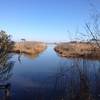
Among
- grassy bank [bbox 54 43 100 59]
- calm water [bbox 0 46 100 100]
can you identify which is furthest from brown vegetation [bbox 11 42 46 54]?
calm water [bbox 0 46 100 100]

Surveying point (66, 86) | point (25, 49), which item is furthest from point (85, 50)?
point (25, 49)

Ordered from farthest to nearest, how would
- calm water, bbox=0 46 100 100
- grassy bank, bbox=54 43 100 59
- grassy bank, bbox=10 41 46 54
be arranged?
grassy bank, bbox=10 41 46 54 → calm water, bbox=0 46 100 100 → grassy bank, bbox=54 43 100 59

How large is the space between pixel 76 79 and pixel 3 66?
4070 mm

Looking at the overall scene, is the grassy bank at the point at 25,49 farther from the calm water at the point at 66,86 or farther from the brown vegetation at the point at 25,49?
the calm water at the point at 66,86

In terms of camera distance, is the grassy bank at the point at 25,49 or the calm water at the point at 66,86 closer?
the calm water at the point at 66,86

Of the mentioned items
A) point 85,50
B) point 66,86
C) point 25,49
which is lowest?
point 66,86

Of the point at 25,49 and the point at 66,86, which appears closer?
the point at 66,86

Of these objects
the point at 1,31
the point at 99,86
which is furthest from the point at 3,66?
the point at 99,86

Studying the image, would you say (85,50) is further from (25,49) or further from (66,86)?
(25,49)

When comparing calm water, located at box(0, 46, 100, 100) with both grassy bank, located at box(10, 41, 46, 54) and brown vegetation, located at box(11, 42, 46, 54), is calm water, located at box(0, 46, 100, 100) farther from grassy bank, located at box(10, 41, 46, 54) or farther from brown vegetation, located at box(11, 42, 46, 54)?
brown vegetation, located at box(11, 42, 46, 54)

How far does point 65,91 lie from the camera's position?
421 inches

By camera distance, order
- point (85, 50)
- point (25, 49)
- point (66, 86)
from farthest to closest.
Answer: point (25, 49), point (85, 50), point (66, 86)

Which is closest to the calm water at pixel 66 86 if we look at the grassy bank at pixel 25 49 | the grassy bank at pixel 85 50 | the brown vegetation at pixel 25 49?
the grassy bank at pixel 85 50

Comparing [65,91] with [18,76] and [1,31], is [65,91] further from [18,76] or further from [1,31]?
[18,76]
